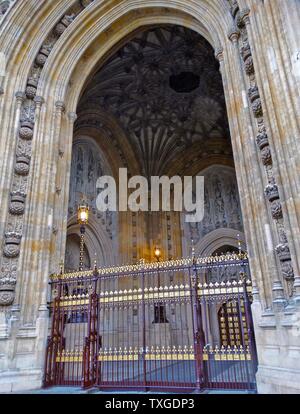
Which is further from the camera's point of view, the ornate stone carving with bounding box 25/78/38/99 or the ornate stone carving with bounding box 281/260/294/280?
the ornate stone carving with bounding box 25/78/38/99

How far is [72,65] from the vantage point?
29.3 feet

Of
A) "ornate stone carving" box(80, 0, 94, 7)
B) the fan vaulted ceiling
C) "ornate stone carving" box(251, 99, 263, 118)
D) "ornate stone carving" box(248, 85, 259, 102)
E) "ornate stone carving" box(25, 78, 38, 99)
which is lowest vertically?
"ornate stone carving" box(251, 99, 263, 118)

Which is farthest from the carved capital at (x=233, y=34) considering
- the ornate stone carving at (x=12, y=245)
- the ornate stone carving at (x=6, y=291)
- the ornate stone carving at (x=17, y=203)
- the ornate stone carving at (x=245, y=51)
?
the ornate stone carving at (x=6, y=291)

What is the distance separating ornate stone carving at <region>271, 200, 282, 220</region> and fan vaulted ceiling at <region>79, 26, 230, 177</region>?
8.51m

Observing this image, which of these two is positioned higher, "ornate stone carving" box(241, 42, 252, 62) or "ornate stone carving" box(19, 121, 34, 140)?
"ornate stone carving" box(241, 42, 252, 62)

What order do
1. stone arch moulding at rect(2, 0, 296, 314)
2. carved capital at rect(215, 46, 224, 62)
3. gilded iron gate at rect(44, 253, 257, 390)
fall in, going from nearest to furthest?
gilded iron gate at rect(44, 253, 257, 390) < stone arch moulding at rect(2, 0, 296, 314) < carved capital at rect(215, 46, 224, 62)

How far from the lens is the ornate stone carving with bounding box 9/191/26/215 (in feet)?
23.3

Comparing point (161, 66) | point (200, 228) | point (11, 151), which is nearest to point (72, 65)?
point (11, 151)

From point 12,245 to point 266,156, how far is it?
5.26 m

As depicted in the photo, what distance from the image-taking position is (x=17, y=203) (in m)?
7.18

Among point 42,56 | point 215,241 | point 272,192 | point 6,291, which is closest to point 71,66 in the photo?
point 42,56

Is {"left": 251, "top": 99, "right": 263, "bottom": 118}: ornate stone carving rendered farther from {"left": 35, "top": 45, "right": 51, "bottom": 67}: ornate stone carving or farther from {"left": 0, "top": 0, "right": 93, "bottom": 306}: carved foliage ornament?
{"left": 35, "top": 45, "right": 51, "bottom": 67}: ornate stone carving

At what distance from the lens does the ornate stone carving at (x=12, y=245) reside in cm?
675

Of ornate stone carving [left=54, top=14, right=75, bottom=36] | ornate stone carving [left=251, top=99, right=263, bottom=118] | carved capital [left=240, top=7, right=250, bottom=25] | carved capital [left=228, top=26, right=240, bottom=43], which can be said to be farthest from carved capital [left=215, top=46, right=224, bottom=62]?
ornate stone carving [left=54, top=14, right=75, bottom=36]
